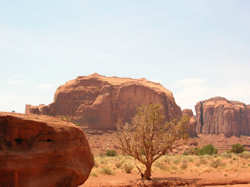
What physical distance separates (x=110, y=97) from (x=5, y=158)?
63.2 meters

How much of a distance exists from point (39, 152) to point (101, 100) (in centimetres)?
6103

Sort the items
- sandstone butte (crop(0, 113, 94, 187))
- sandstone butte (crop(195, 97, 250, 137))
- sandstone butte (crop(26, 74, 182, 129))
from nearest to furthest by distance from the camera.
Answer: sandstone butte (crop(0, 113, 94, 187)), sandstone butte (crop(26, 74, 182, 129)), sandstone butte (crop(195, 97, 250, 137))

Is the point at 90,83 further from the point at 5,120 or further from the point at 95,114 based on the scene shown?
the point at 5,120

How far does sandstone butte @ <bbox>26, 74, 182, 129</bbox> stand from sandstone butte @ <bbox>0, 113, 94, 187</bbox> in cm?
5712

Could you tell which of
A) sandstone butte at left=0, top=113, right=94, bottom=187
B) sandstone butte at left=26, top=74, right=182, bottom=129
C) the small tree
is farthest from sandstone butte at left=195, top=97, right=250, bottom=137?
sandstone butte at left=0, top=113, right=94, bottom=187

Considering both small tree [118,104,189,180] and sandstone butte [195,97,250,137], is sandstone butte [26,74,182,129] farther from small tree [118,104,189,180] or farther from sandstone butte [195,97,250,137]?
small tree [118,104,189,180]

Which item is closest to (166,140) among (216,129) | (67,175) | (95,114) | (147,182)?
(147,182)

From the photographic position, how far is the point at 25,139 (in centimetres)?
820

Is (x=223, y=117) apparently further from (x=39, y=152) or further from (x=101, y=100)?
(x=39, y=152)

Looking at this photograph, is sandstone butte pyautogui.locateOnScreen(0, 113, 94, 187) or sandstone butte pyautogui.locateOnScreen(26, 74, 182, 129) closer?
sandstone butte pyautogui.locateOnScreen(0, 113, 94, 187)

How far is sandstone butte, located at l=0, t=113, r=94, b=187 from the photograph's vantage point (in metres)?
7.68

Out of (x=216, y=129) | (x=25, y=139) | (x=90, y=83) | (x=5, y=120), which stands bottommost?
(x=216, y=129)

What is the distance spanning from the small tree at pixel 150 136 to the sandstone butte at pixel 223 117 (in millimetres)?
89694

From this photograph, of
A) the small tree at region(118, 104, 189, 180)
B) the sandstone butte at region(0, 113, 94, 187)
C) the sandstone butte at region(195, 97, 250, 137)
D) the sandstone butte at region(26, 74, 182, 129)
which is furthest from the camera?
the sandstone butte at region(195, 97, 250, 137)
